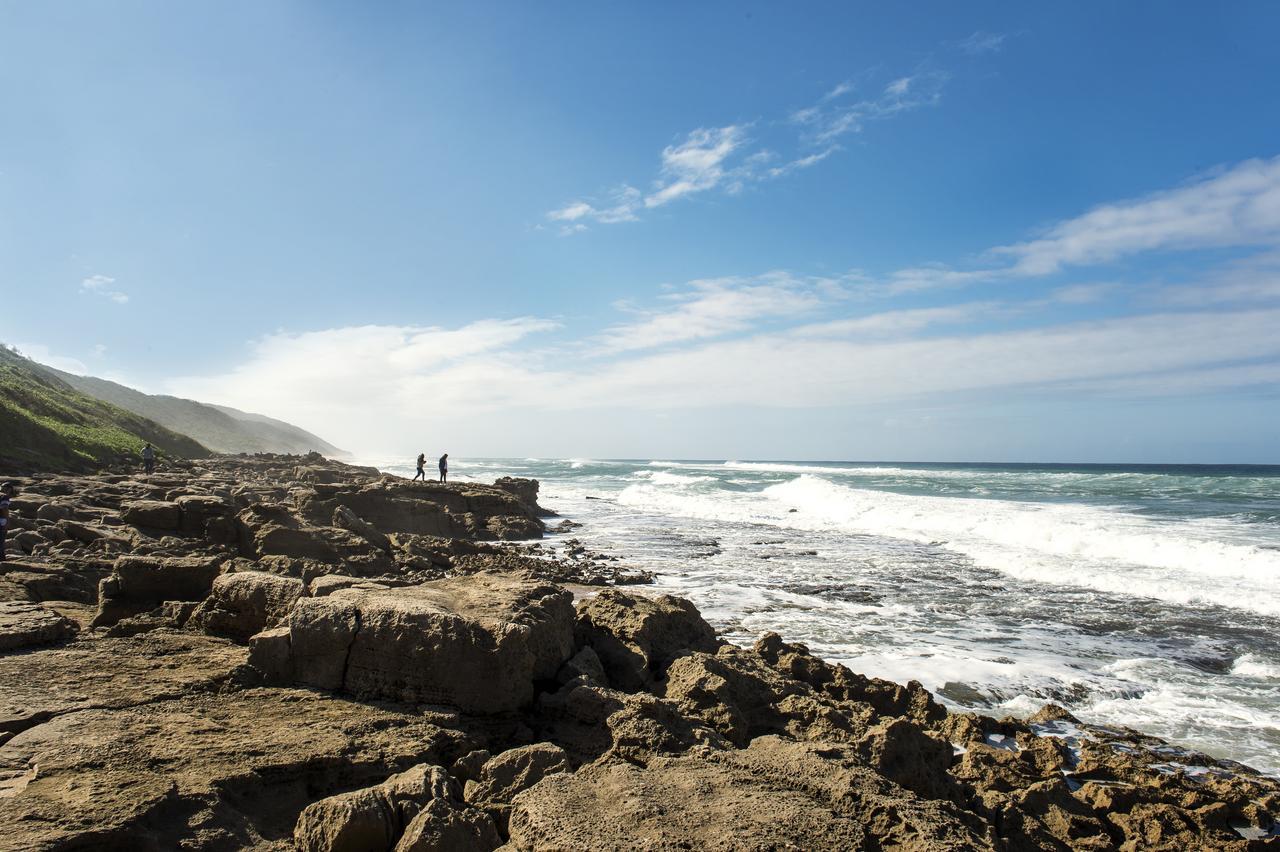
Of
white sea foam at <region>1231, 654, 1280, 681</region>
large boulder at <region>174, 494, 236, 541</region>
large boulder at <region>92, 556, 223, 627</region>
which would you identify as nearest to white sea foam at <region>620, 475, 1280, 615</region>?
white sea foam at <region>1231, 654, 1280, 681</region>

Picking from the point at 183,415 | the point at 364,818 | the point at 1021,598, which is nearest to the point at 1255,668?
the point at 1021,598

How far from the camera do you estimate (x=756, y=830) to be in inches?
124

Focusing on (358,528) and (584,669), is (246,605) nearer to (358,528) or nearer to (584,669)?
(584,669)

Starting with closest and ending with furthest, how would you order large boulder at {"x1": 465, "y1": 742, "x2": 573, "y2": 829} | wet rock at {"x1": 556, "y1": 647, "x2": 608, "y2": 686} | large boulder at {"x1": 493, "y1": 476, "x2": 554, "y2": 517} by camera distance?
large boulder at {"x1": 465, "y1": 742, "x2": 573, "y2": 829} → wet rock at {"x1": 556, "y1": 647, "x2": 608, "y2": 686} → large boulder at {"x1": 493, "y1": 476, "x2": 554, "y2": 517}

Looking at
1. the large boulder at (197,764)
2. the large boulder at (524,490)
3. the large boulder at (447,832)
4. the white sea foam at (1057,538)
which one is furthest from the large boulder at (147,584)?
the large boulder at (524,490)

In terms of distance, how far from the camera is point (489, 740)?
4.50 metres

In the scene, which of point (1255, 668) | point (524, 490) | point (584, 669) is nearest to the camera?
point (584, 669)

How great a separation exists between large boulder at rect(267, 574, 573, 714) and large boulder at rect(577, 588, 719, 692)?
111cm

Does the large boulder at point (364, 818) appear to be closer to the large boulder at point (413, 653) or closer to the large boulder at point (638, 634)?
the large boulder at point (413, 653)

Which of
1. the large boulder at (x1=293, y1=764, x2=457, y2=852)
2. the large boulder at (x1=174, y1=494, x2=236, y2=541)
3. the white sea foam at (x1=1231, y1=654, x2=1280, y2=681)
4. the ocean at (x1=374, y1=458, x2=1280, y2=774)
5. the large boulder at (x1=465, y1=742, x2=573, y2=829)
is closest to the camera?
the large boulder at (x1=293, y1=764, x2=457, y2=852)

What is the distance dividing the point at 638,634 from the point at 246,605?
3.49 meters

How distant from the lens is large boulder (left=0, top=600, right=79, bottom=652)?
5.01 m

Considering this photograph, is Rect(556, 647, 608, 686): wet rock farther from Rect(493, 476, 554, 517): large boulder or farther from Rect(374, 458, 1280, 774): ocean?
Rect(493, 476, 554, 517): large boulder

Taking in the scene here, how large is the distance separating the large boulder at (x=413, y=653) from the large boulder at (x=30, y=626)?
2.09 meters
